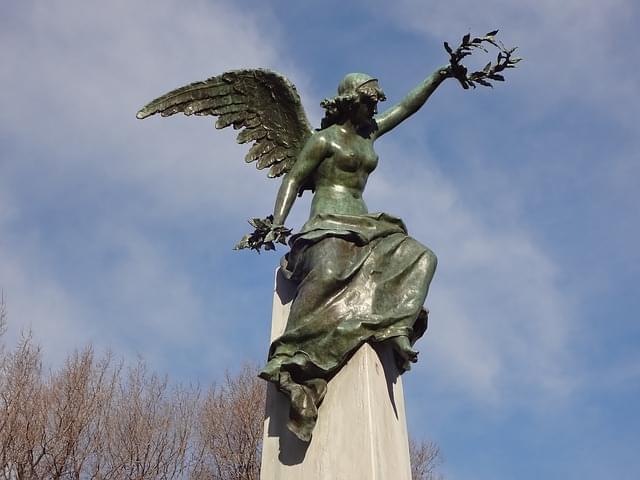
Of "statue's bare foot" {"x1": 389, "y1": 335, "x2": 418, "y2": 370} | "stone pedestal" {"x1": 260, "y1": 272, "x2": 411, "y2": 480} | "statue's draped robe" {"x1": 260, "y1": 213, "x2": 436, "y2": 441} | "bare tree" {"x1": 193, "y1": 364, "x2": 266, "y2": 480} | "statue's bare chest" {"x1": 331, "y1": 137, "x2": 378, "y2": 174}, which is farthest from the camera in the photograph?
"bare tree" {"x1": 193, "y1": 364, "x2": 266, "y2": 480}

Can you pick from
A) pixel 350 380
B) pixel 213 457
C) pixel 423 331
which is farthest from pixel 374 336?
pixel 213 457

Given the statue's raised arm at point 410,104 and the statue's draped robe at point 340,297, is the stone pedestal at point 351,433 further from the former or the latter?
the statue's raised arm at point 410,104

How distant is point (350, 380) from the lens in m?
4.80

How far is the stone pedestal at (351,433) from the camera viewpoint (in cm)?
450

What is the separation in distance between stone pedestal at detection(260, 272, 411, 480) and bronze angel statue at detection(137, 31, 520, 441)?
94 mm

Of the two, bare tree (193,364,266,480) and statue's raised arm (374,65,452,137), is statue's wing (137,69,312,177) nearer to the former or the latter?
statue's raised arm (374,65,452,137)

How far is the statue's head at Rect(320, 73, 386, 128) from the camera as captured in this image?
6.02 metres

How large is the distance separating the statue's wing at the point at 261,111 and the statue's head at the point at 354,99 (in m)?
0.47

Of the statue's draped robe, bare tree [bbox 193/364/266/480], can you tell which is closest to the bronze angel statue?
the statue's draped robe

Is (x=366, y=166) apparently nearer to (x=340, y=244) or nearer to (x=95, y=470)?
(x=340, y=244)

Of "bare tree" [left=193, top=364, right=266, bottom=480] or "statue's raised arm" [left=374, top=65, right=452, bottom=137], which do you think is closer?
"statue's raised arm" [left=374, top=65, right=452, bottom=137]

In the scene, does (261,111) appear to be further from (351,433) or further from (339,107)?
(351,433)

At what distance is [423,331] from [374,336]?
679 millimetres

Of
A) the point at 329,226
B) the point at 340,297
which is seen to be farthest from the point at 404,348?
the point at 329,226
